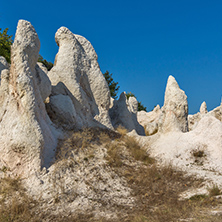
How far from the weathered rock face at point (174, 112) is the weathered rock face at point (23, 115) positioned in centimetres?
568

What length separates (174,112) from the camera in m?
12.2

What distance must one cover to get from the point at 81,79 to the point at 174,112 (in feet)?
17.5

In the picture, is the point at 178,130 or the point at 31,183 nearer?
the point at 31,183

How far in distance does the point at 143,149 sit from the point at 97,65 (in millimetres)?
6515

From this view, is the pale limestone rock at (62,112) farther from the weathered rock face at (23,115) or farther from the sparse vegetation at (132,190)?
the weathered rock face at (23,115)

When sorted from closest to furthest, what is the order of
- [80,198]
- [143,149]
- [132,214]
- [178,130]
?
[132,214], [80,198], [143,149], [178,130]

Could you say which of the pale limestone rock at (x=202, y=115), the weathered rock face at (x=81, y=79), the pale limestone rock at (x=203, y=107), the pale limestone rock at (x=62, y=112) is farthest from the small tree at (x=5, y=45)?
the pale limestone rock at (x=203, y=107)

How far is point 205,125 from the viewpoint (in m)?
10.6

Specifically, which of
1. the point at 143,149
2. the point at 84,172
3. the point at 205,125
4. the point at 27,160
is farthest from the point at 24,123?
the point at 205,125

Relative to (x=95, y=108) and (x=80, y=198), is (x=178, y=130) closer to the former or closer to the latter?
(x=95, y=108)

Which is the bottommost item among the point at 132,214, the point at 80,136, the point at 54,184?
the point at 132,214

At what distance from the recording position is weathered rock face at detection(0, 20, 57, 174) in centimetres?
718

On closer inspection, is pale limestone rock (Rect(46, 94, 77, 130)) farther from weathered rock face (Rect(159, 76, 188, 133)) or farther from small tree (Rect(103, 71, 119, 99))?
small tree (Rect(103, 71, 119, 99))

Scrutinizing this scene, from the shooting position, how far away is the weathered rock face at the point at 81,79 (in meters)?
12.5
